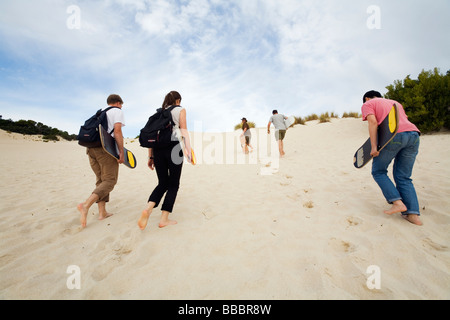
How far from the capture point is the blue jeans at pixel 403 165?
2.56 m

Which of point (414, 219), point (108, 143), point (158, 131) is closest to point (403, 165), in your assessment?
point (414, 219)

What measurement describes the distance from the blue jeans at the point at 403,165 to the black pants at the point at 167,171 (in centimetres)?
288

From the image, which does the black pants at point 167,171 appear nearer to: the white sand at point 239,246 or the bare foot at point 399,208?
the white sand at point 239,246

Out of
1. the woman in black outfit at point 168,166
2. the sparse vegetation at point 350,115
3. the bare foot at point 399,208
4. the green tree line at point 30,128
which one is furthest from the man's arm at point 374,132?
the green tree line at point 30,128

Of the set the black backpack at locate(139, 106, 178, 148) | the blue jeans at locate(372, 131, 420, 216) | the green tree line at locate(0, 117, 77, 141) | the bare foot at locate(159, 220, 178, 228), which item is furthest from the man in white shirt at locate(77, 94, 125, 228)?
the green tree line at locate(0, 117, 77, 141)

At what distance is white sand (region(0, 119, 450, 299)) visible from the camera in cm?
171

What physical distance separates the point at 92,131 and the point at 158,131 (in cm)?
102

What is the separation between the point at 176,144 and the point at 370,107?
2.81 m

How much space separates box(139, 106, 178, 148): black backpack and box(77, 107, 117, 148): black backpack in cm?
74

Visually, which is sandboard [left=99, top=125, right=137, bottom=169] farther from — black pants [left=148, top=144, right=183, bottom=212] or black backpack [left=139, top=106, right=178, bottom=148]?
black pants [left=148, top=144, right=183, bottom=212]

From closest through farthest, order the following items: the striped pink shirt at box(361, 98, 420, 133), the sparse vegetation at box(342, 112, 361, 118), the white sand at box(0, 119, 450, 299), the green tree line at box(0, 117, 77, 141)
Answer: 1. the white sand at box(0, 119, 450, 299)
2. the striped pink shirt at box(361, 98, 420, 133)
3. the sparse vegetation at box(342, 112, 361, 118)
4. the green tree line at box(0, 117, 77, 141)

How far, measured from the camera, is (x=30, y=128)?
3048cm

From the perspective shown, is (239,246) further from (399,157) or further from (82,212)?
(399,157)
